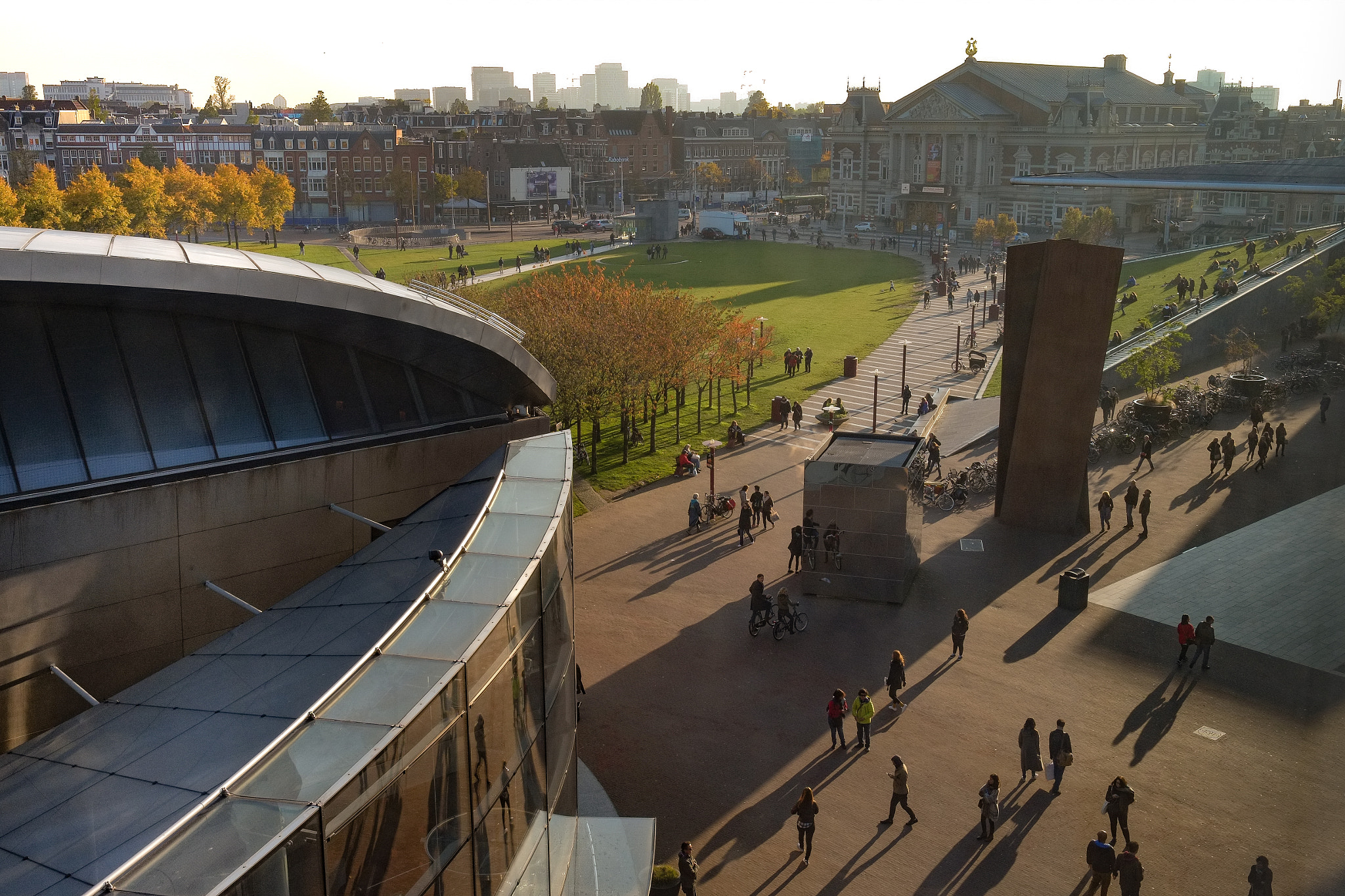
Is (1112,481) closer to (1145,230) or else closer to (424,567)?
(1145,230)

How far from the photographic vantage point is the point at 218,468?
13.5 metres

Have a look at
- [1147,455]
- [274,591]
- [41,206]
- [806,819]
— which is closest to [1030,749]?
[806,819]

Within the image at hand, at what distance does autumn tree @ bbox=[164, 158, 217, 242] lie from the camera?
9312cm

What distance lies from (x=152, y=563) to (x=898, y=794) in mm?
10442

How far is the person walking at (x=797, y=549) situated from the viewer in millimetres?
25594

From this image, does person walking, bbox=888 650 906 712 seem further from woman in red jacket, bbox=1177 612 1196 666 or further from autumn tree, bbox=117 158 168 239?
autumn tree, bbox=117 158 168 239

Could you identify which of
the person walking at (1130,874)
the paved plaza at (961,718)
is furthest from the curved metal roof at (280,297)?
the person walking at (1130,874)

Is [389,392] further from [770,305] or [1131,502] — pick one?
[770,305]

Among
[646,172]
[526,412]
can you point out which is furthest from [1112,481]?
[646,172]

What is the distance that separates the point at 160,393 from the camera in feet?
43.8

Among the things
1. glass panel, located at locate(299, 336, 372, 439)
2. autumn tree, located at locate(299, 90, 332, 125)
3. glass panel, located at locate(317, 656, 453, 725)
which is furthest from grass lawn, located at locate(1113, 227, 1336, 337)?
autumn tree, located at locate(299, 90, 332, 125)

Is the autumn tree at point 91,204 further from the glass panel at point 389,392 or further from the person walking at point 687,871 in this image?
the person walking at point 687,871

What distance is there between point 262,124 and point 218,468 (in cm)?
13961

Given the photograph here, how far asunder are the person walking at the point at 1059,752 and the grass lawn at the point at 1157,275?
27940 millimetres
